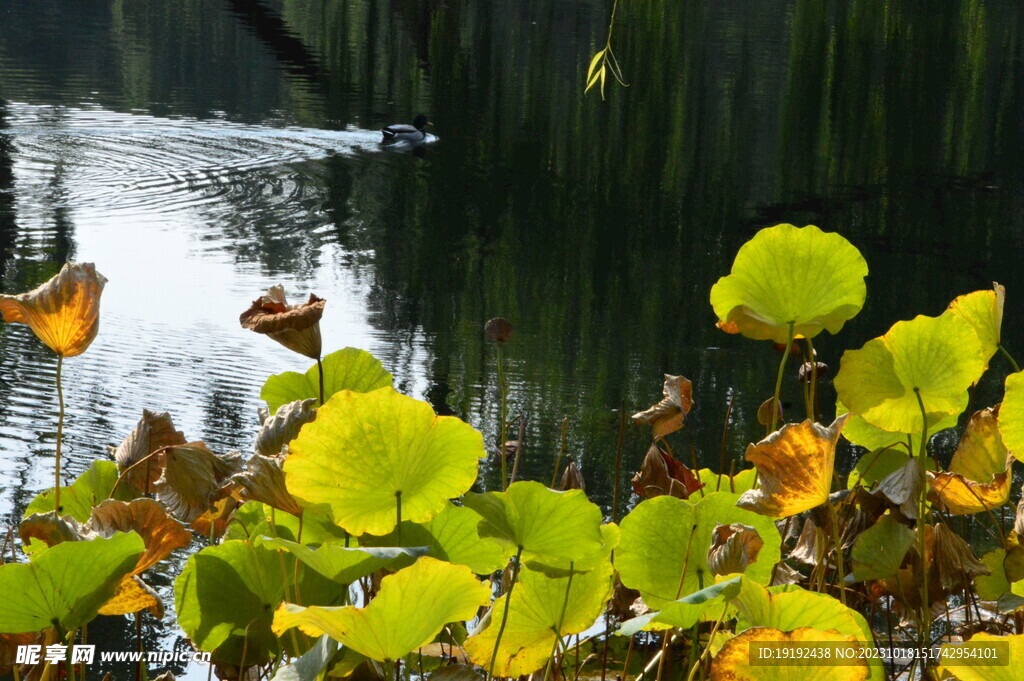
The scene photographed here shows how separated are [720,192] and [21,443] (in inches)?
201

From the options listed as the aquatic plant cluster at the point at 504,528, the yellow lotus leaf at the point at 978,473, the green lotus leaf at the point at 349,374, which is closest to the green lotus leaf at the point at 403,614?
the aquatic plant cluster at the point at 504,528

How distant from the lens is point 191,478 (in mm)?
1022

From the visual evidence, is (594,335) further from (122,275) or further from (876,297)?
(122,275)

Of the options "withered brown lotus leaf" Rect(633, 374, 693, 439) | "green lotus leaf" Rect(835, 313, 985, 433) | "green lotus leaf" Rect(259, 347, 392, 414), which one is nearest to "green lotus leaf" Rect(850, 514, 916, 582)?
"green lotus leaf" Rect(835, 313, 985, 433)

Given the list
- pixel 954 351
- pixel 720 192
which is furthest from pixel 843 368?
pixel 720 192

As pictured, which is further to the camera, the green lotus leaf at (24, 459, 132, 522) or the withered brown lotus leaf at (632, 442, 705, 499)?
the withered brown lotus leaf at (632, 442, 705, 499)

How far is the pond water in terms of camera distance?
3.45 metres

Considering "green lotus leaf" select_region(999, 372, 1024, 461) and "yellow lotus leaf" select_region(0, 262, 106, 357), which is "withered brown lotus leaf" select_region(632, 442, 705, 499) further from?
"yellow lotus leaf" select_region(0, 262, 106, 357)

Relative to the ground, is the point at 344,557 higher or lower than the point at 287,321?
lower

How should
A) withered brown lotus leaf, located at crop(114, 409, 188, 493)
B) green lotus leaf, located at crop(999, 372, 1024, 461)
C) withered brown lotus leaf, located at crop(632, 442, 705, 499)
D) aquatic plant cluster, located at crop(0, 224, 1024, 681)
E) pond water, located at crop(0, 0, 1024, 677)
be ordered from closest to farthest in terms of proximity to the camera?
aquatic plant cluster, located at crop(0, 224, 1024, 681) → green lotus leaf, located at crop(999, 372, 1024, 461) → withered brown lotus leaf, located at crop(114, 409, 188, 493) → withered brown lotus leaf, located at crop(632, 442, 705, 499) → pond water, located at crop(0, 0, 1024, 677)

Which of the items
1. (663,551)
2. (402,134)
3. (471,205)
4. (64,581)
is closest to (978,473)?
(663,551)

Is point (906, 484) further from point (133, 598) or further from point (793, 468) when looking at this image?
point (133, 598)

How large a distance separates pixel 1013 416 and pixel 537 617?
44 centimetres

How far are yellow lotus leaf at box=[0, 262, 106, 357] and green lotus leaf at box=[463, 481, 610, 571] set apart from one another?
38 centimetres
